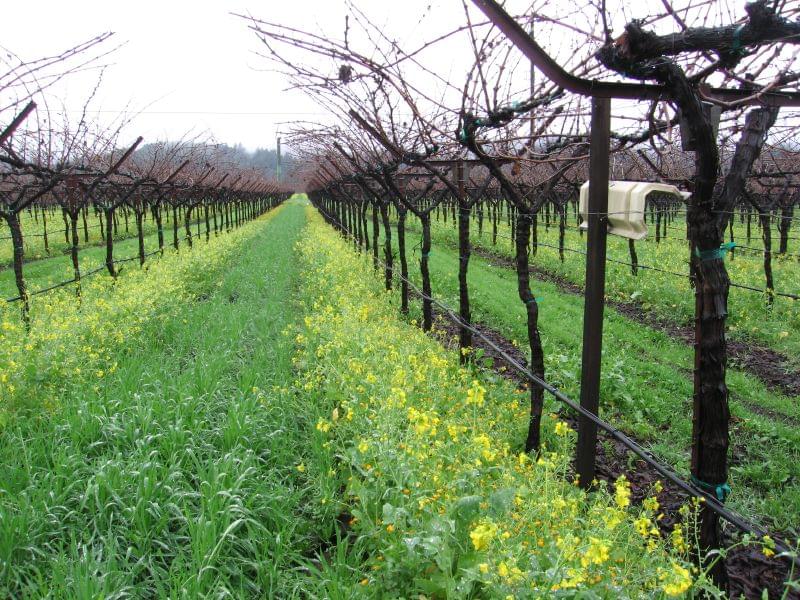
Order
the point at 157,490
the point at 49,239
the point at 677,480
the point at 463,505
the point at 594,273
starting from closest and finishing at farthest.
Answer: the point at 463,505 < the point at 677,480 < the point at 157,490 < the point at 594,273 < the point at 49,239

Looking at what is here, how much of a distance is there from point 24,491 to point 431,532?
8.20 feet

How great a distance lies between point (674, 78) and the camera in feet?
8.70

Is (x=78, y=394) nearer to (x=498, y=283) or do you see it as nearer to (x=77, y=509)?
(x=77, y=509)

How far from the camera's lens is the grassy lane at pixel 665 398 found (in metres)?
4.86

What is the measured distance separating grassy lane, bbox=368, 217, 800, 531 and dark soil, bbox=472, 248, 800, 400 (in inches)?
11.1

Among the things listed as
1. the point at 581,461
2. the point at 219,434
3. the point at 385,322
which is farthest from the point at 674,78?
the point at 385,322

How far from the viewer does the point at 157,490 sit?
140 inches

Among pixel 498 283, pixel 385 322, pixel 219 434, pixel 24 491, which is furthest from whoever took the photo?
pixel 498 283

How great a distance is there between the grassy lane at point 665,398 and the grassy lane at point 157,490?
3.40 m

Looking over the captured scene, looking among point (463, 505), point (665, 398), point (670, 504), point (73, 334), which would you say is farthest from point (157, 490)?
point (665, 398)

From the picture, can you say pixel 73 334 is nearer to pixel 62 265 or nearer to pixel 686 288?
pixel 686 288

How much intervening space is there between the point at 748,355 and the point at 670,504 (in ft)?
16.4

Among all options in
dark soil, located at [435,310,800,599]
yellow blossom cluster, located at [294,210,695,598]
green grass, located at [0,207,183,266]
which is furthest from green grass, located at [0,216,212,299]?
dark soil, located at [435,310,800,599]

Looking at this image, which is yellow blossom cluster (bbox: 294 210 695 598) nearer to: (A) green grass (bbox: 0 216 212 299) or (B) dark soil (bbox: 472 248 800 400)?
(B) dark soil (bbox: 472 248 800 400)
